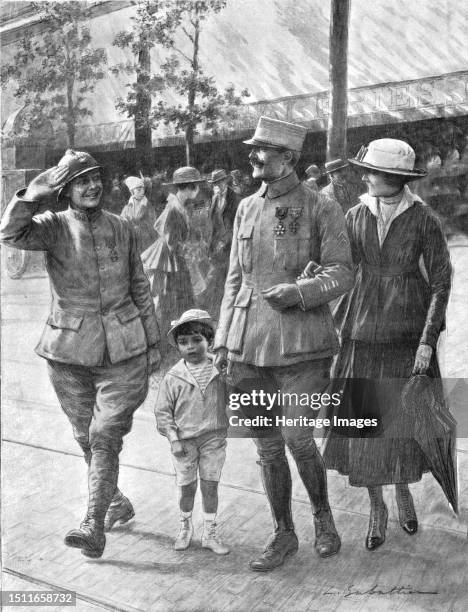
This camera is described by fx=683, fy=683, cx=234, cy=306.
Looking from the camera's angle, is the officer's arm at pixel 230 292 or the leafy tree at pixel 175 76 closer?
the officer's arm at pixel 230 292

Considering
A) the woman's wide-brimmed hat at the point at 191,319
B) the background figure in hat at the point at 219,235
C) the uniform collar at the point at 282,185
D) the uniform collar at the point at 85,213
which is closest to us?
the uniform collar at the point at 282,185

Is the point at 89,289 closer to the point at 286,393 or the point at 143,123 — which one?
the point at 143,123

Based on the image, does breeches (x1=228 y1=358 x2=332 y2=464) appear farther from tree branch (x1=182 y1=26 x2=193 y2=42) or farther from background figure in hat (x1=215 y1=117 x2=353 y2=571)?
tree branch (x1=182 y1=26 x2=193 y2=42)

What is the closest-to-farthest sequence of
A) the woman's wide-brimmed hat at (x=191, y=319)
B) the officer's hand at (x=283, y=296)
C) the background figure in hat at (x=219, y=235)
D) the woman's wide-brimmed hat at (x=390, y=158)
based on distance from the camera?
the officer's hand at (x=283, y=296)
the woman's wide-brimmed hat at (x=390, y=158)
the woman's wide-brimmed hat at (x=191, y=319)
the background figure in hat at (x=219, y=235)

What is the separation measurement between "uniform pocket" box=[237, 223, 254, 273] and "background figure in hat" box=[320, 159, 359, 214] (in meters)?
0.46

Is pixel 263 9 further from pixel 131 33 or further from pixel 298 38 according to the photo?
pixel 131 33

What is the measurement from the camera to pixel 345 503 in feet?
12.3

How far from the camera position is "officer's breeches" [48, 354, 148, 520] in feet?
11.8

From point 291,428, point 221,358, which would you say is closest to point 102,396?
point 221,358

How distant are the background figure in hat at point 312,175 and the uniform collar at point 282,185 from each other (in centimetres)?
19

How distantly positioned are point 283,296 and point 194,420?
88cm

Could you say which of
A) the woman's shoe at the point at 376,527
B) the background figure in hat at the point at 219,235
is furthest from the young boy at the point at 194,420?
the woman's shoe at the point at 376,527

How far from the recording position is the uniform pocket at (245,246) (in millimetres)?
3391

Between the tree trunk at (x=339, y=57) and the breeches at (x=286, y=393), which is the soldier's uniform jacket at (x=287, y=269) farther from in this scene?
the tree trunk at (x=339, y=57)
